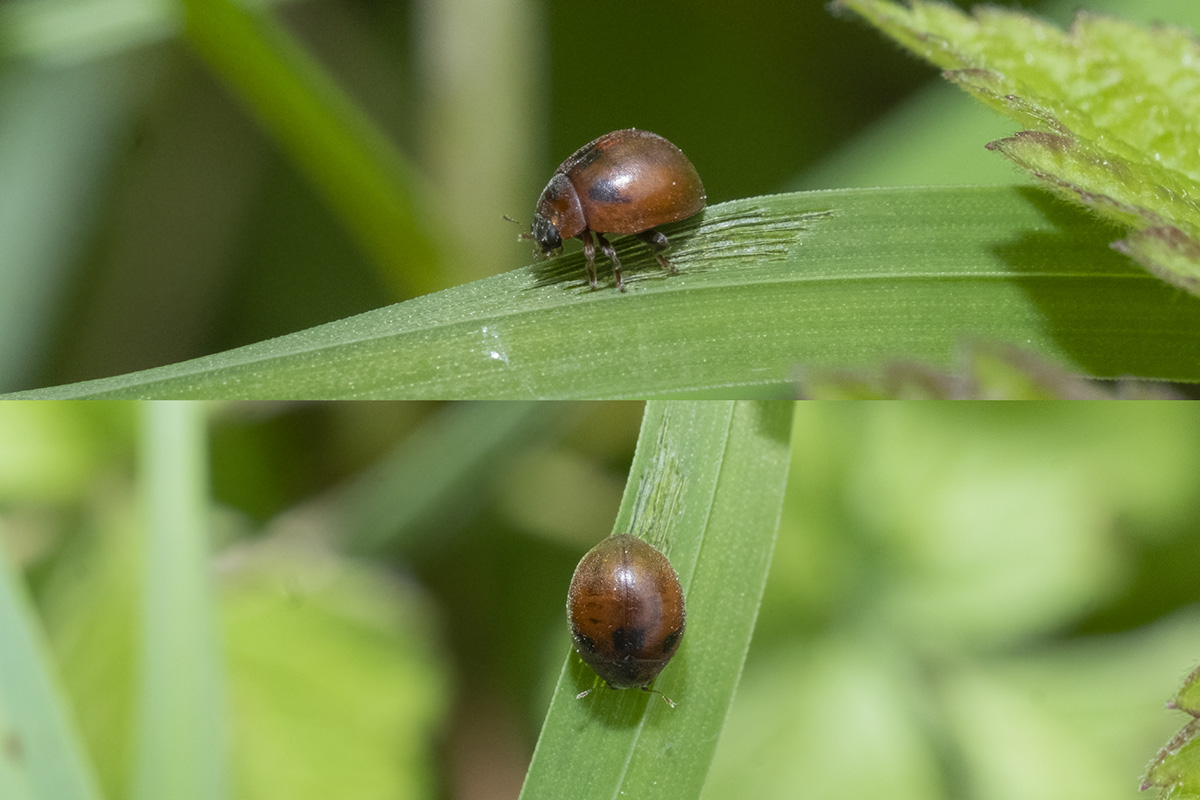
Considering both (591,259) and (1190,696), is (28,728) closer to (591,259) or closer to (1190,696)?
(591,259)

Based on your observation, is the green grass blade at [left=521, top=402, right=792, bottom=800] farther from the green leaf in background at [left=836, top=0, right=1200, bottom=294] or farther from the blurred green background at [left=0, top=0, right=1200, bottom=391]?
the blurred green background at [left=0, top=0, right=1200, bottom=391]

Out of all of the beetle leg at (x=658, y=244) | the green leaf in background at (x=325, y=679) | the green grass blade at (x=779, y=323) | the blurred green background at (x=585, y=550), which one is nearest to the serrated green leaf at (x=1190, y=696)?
the green grass blade at (x=779, y=323)

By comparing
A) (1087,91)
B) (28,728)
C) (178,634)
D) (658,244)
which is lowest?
(28,728)

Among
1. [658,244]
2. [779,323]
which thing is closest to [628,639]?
[779,323]

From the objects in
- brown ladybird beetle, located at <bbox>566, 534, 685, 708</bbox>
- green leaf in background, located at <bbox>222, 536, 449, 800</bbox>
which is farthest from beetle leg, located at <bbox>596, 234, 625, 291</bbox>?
green leaf in background, located at <bbox>222, 536, 449, 800</bbox>

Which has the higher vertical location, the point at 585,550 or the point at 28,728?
the point at 585,550

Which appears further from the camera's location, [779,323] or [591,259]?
[591,259]
